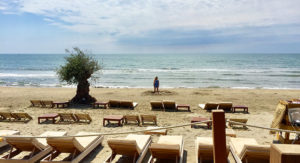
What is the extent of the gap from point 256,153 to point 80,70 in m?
12.6

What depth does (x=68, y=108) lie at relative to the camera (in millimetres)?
13953

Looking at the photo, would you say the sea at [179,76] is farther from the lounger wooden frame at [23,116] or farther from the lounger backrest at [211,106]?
the lounger backrest at [211,106]

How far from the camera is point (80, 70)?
48.8 feet

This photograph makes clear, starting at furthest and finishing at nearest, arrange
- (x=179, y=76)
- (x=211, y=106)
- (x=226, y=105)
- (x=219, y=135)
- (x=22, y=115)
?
(x=179, y=76)
(x=211, y=106)
(x=226, y=105)
(x=22, y=115)
(x=219, y=135)

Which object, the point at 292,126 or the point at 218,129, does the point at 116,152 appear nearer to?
the point at 218,129

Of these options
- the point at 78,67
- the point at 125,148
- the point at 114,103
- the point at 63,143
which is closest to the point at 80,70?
the point at 78,67

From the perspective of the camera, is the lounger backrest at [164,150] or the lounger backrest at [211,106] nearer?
the lounger backrest at [164,150]

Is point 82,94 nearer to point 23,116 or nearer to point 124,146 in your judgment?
point 23,116

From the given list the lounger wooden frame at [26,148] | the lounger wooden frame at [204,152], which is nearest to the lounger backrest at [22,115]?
the lounger wooden frame at [26,148]

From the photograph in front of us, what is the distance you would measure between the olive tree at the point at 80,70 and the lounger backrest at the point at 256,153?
12.2m

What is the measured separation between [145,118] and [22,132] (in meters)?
5.35

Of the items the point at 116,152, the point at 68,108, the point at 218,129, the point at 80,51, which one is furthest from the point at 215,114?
the point at 80,51

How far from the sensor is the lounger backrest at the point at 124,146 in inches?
220

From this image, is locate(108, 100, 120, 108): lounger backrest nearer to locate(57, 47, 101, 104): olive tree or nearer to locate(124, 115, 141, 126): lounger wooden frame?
locate(57, 47, 101, 104): olive tree
